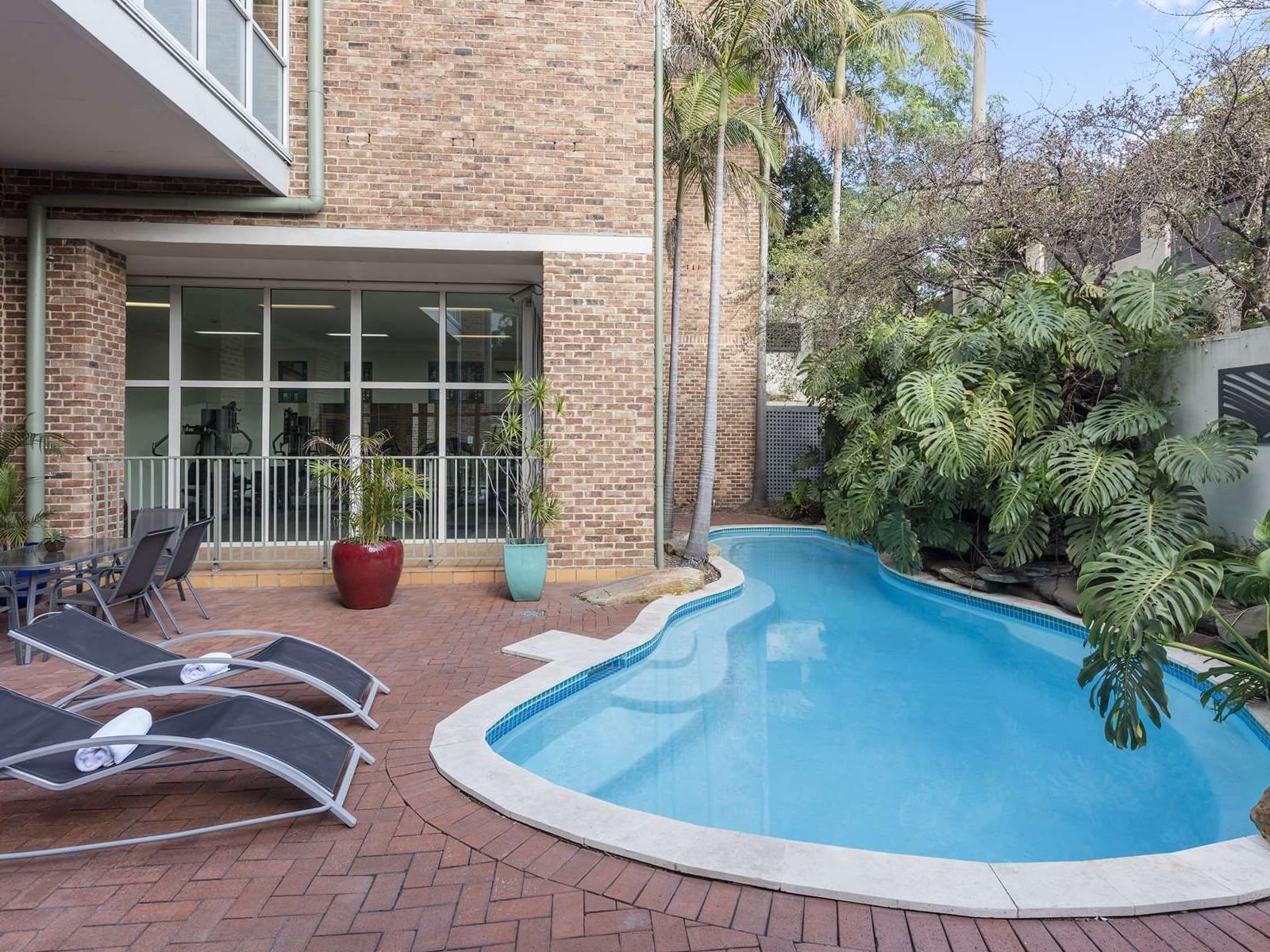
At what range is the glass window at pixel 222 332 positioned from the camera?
8.08 m

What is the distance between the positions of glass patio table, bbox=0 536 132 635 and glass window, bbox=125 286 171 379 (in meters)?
2.93

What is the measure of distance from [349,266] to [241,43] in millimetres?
2092

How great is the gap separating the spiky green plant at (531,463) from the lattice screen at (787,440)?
7108 millimetres

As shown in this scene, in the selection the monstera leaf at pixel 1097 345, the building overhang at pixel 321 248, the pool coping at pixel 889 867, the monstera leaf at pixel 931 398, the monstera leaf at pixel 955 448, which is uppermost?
the building overhang at pixel 321 248

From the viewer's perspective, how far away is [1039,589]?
672cm

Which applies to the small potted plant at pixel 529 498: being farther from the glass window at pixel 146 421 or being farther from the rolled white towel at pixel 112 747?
the rolled white towel at pixel 112 747

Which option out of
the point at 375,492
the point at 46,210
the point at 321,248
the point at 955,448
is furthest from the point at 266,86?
the point at 955,448

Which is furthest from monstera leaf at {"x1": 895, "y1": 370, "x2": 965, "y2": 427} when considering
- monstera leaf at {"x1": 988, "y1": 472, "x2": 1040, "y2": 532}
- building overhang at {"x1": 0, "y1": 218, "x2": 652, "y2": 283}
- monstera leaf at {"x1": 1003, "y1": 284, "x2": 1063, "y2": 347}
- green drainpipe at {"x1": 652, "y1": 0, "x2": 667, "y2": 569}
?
building overhang at {"x1": 0, "y1": 218, "x2": 652, "y2": 283}

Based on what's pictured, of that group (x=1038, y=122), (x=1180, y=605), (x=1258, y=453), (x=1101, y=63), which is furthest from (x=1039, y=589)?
(x=1101, y=63)

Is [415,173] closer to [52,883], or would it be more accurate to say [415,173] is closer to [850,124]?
[52,883]

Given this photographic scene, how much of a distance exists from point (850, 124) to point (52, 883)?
13.1m

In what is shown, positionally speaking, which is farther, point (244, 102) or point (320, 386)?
point (320, 386)

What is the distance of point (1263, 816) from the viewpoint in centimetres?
255

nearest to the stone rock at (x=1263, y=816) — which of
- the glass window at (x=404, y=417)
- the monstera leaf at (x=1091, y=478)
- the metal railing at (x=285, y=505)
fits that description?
the monstera leaf at (x=1091, y=478)
